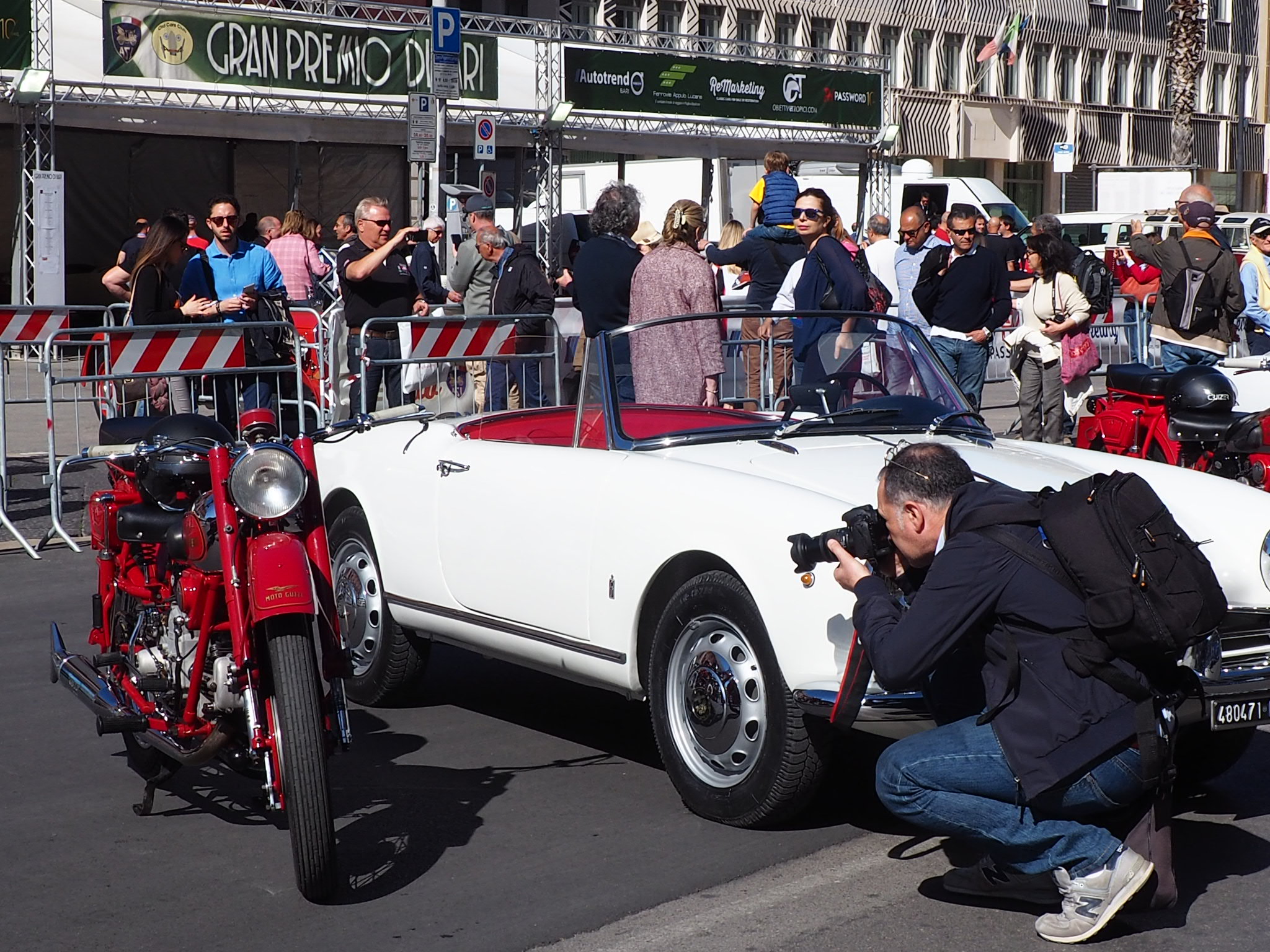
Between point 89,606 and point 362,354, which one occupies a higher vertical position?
point 362,354

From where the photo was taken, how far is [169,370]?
10.5 metres

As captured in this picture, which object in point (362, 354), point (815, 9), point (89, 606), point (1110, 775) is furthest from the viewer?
point (815, 9)

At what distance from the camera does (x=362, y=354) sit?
11.2 meters

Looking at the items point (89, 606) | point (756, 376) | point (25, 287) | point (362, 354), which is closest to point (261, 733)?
point (756, 376)

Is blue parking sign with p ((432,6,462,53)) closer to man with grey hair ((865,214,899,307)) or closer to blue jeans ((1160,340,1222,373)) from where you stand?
man with grey hair ((865,214,899,307))

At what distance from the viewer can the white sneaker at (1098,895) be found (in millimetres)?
4078

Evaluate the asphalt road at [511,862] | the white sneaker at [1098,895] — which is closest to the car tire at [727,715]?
the asphalt road at [511,862]

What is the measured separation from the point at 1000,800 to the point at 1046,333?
8804 mm

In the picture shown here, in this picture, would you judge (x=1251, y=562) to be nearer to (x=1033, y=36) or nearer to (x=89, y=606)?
(x=89, y=606)

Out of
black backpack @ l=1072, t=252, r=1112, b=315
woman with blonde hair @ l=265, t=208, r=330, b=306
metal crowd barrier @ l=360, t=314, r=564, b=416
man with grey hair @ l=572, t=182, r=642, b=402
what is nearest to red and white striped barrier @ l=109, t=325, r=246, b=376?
metal crowd barrier @ l=360, t=314, r=564, b=416

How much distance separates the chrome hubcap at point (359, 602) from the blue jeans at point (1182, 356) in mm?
6927

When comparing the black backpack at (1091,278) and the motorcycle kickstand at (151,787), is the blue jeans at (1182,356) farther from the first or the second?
the motorcycle kickstand at (151,787)

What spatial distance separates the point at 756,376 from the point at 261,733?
105 inches

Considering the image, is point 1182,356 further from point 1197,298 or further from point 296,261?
point 296,261
